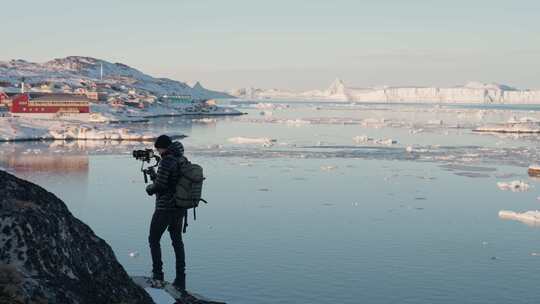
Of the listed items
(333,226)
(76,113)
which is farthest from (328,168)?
(76,113)

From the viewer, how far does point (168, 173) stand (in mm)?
8359

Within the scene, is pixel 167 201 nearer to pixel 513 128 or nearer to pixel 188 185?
pixel 188 185

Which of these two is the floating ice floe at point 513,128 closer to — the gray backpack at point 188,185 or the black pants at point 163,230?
the black pants at point 163,230

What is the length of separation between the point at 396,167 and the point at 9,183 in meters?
34.8

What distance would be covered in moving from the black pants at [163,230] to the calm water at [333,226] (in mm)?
4680

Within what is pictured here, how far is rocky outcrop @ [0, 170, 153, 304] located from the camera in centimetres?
594

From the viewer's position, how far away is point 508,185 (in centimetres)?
3191

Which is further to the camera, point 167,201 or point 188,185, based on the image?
point 167,201

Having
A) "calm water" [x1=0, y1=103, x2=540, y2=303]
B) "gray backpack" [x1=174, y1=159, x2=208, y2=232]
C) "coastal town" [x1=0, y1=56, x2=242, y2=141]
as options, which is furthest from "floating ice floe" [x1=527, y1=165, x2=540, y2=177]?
"coastal town" [x1=0, y1=56, x2=242, y2=141]

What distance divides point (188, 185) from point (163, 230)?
75 centimetres

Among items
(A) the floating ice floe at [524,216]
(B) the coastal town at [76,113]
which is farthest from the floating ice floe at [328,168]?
(B) the coastal town at [76,113]

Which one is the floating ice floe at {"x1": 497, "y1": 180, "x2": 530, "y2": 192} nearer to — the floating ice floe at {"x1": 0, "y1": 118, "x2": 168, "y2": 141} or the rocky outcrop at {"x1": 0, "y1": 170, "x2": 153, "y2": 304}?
the rocky outcrop at {"x1": 0, "y1": 170, "x2": 153, "y2": 304}

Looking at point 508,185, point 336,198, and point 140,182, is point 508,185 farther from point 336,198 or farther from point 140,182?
point 140,182

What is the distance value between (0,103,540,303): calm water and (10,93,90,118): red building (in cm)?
5597
